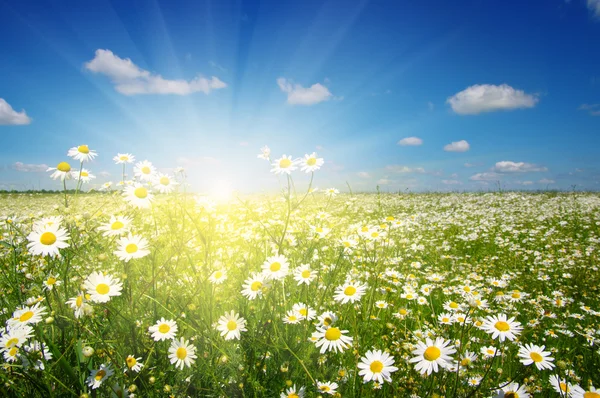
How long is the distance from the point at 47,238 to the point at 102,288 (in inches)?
25.5

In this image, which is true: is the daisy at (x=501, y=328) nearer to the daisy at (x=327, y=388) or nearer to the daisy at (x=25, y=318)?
the daisy at (x=327, y=388)

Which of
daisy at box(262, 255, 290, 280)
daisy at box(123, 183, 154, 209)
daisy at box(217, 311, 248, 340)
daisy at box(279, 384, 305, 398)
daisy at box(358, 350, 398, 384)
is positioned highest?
daisy at box(123, 183, 154, 209)

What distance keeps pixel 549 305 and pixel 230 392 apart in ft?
17.2

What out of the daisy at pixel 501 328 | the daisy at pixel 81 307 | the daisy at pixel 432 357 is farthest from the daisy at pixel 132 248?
the daisy at pixel 501 328

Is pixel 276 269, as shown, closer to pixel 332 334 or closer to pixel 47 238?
pixel 332 334

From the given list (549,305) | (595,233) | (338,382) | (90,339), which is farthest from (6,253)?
(595,233)

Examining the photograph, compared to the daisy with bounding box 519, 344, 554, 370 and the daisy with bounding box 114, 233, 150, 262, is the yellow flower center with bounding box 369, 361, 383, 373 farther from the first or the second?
the daisy with bounding box 114, 233, 150, 262

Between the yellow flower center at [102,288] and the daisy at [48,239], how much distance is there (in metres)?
0.41

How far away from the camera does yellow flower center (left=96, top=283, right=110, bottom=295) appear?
2.08 metres

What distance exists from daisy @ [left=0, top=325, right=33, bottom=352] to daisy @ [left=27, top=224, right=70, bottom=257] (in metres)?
0.51

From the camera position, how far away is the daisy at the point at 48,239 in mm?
2232

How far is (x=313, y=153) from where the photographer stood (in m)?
3.06

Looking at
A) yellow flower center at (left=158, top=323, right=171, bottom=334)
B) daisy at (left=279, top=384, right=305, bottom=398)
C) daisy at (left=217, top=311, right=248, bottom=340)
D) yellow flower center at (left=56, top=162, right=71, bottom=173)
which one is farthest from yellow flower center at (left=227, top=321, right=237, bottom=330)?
yellow flower center at (left=56, top=162, right=71, bottom=173)

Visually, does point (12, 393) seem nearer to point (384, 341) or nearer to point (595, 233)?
point (384, 341)
